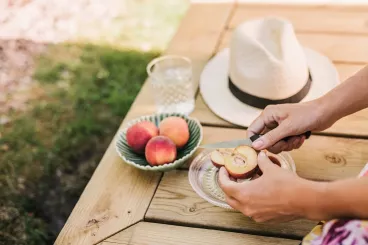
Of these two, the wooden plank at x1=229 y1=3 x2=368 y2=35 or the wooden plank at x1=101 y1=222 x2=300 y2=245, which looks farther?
the wooden plank at x1=229 y1=3 x2=368 y2=35

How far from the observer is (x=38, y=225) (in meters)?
1.63

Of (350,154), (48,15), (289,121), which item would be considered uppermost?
(289,121)

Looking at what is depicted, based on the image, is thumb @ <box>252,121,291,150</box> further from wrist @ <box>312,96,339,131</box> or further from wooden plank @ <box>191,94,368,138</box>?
wooden plank @ <box>191,94,368,138</box>

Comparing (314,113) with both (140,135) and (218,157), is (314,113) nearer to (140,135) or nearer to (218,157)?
(218,157)

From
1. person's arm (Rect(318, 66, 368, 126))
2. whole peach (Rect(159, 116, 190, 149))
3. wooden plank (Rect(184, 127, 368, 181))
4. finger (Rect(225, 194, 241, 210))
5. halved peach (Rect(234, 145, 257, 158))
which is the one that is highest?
person's arm (Rect(318, 66, 368, 126))

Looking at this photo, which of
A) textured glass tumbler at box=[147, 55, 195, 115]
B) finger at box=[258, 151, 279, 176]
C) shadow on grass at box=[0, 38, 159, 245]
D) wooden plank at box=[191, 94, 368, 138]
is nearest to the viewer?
finger at box=[258, 151, 279, 176]

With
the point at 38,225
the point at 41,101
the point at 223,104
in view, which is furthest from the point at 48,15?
the point at 223,104

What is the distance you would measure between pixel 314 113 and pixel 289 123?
0.23 feet

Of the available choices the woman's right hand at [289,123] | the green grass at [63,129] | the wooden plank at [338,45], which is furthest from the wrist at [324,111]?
the green grass at [63,129]

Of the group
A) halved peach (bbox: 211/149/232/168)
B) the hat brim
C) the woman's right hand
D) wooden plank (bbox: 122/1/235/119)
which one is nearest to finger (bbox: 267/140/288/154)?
the woman's right hand

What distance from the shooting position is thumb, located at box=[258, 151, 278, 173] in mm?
989

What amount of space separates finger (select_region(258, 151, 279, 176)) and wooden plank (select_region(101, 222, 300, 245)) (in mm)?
161

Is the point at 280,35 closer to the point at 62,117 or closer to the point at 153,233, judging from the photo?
the point at 153,233

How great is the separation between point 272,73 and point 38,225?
95 cm
